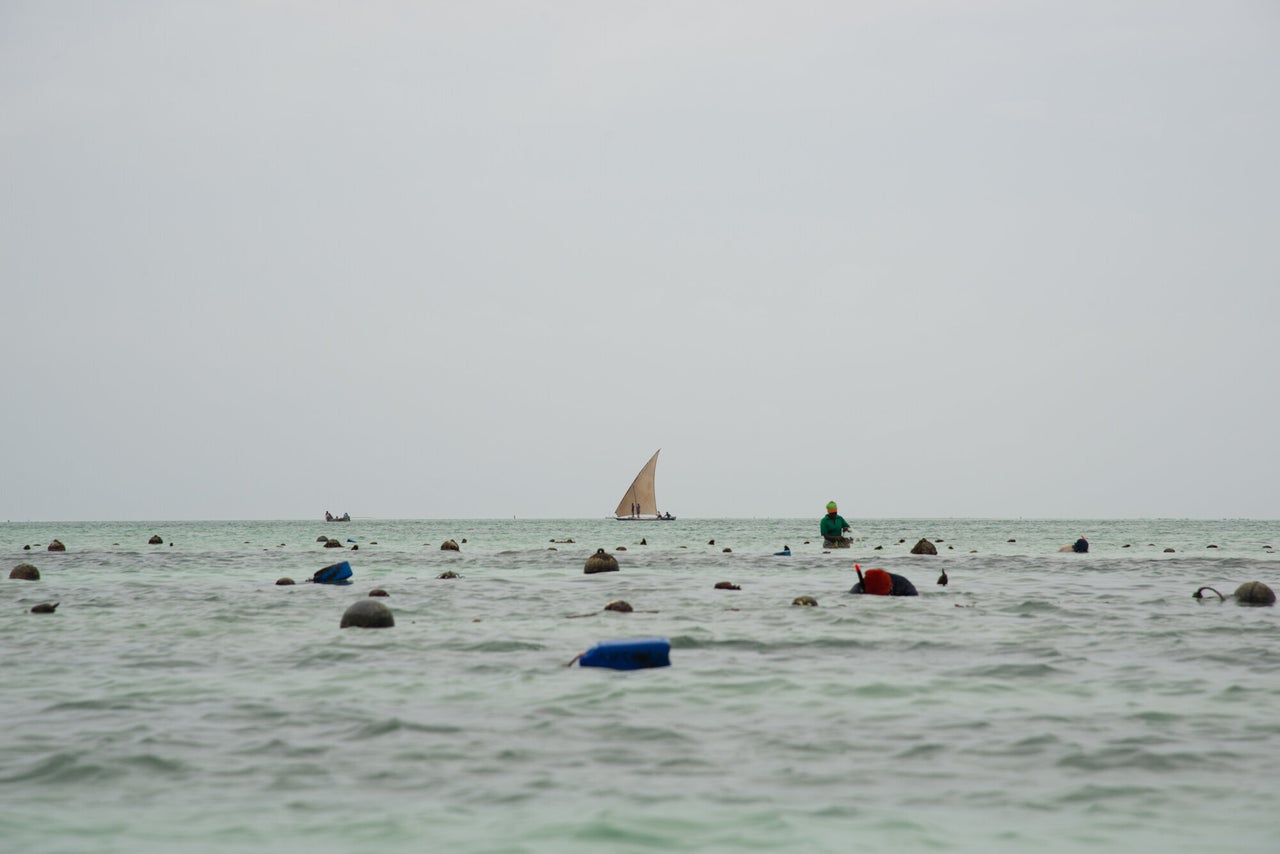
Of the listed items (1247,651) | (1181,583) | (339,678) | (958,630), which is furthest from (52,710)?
(1181,583)

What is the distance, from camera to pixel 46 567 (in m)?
32.8

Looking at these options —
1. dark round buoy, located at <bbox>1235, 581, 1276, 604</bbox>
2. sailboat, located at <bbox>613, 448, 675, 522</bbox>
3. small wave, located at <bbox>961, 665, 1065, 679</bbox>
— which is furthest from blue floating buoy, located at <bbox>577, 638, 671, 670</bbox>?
sailboat, located at <bbox>613, 448, 675, 522</bbox>

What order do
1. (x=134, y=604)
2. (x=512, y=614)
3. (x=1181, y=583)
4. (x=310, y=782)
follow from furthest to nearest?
(x=1181, y=583) → (x=134, y=604) → (x=512, y=614) → (x=310, y=782)

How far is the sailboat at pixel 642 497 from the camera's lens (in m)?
135

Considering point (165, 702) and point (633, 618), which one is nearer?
point (165, 702)

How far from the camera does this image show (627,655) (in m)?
11.3

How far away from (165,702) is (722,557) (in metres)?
29.2

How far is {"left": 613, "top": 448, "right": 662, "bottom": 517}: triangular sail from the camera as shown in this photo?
135 meters

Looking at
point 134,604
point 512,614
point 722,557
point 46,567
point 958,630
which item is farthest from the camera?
point 722,557

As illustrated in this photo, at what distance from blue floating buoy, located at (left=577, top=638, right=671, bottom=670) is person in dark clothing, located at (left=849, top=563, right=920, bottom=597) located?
9.51m

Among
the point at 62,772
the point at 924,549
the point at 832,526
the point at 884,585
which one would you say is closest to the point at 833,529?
the point at 832,526

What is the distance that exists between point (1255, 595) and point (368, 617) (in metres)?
14.5

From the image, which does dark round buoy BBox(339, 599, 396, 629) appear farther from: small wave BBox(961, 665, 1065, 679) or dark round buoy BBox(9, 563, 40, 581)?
dark round buoy BBox(9, 563, 40, 581)

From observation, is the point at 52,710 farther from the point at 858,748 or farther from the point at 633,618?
the point at 633,618
